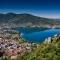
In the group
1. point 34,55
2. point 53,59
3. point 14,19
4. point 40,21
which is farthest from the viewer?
point 14,19

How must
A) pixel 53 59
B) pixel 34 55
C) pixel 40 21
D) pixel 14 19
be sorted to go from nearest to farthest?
1. pixel 53 59
2. pixel 34 55
3. pixel 40 21
4. pixel 14 19

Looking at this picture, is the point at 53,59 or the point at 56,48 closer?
the point at 53,59

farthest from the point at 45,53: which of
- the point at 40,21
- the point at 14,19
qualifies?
the point at 14,19

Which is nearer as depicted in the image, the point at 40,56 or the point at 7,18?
the point at 40,56

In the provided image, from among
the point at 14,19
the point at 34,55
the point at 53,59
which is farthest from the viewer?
the point at 14,19

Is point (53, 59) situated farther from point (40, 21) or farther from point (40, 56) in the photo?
point (40, 21)

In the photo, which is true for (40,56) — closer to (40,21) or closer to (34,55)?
(34,55)

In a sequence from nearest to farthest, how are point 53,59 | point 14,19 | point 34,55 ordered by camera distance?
point 53,59, point 34,55, point 14,19

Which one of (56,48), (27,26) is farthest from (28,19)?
(56,48)
